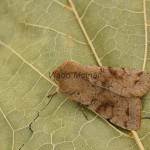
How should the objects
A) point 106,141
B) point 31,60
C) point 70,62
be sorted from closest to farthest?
point 106,141
point 70,62
point 31,60

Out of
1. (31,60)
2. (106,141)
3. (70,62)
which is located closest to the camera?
(106,141)

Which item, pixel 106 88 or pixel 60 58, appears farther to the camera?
pixel 60 58

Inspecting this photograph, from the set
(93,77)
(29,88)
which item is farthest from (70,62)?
(29,88)

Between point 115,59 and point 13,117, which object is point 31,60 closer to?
point 13,117
